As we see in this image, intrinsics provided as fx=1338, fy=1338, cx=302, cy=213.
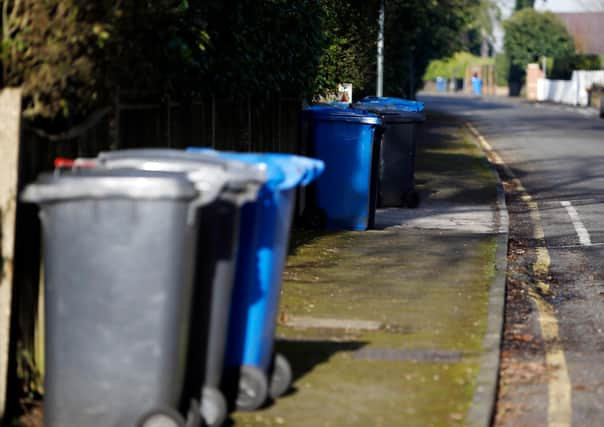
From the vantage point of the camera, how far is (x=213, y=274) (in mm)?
6098

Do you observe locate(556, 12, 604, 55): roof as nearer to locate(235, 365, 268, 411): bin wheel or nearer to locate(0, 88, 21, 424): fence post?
locate(235, 365, 268, 411): bin wheel

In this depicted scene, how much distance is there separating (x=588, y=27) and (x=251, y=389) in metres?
112

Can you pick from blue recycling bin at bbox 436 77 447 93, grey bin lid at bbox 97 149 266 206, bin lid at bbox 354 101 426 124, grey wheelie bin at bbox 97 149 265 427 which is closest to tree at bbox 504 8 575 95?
blue recycling bin at bbox 436 77 447 93

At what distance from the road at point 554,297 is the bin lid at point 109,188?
2199 millimetres

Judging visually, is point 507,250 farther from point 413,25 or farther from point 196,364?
point 413,25

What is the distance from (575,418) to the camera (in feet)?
22.3

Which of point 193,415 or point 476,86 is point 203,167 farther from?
point 476,86

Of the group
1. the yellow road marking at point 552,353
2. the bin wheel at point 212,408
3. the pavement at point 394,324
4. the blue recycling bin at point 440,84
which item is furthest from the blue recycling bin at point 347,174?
the blue recycling bin at point 440,84

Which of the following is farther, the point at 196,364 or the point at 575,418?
the point at 575,418

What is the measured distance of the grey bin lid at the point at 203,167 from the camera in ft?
19.1

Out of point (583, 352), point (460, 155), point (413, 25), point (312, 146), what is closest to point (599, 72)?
point (413, 25)

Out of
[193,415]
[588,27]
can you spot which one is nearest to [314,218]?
[193,415]

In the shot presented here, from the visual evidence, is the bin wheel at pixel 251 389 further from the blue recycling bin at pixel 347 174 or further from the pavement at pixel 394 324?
the blue recycling bin at pixel 347 174

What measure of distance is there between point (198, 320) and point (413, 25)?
32381mm
